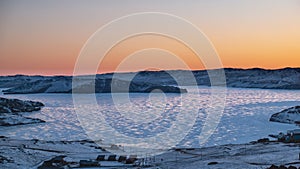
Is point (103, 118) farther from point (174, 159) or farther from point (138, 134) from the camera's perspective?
point (174, 159)

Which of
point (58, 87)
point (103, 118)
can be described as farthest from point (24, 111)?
point (58, 87)

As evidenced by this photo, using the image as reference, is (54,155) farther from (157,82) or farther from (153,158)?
(157,82)

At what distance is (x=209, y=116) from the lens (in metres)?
31.8

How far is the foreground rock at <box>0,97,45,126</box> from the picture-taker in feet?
90.1

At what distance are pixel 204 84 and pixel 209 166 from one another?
375ft

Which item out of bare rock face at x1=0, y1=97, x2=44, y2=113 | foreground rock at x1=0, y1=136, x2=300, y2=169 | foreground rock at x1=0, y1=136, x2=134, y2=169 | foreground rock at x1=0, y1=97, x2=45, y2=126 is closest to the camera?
foreground rock at x1=0, y1=136, x2=300, y2=169

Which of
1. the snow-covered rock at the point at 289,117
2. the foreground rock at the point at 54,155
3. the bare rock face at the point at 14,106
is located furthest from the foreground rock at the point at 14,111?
the snow-covered rock at the point at 289,117

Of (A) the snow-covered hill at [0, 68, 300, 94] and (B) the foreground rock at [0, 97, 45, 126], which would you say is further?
(A) the snow-covered hill at [0, 68, 300, 94]

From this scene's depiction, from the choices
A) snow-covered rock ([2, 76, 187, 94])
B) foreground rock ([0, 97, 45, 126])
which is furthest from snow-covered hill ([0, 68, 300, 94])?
foreground rock ([0, 97, 45, 126])

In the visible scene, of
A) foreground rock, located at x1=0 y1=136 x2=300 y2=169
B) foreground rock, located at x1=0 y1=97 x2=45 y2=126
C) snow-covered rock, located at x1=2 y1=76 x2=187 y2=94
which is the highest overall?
snow-covered rock, located at x1=2 y1=76 x2=187 y2=94

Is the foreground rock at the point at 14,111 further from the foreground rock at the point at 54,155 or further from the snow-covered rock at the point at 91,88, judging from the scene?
the snow-covered rock at the point at 91,88

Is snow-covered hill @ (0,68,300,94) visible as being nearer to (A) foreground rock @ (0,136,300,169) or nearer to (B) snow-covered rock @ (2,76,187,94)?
(B) snow-covered rock @ (2,76,187,94)

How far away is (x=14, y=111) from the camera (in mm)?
35344

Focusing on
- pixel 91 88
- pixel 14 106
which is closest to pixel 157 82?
pixel 91 88
